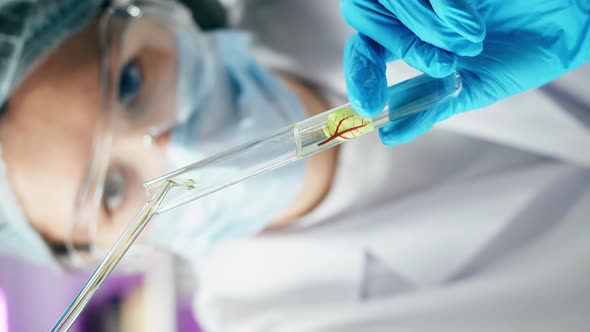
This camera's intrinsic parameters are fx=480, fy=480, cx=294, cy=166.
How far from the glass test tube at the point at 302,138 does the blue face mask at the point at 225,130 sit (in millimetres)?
374

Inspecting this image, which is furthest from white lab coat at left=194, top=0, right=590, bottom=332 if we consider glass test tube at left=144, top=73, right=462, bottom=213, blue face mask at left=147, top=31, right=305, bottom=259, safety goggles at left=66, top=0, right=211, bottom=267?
glass test tube at left=144, top=73, right=462, bottom=213

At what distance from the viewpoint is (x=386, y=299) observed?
1041 mm

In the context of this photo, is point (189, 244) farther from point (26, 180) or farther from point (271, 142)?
point (271, 142)

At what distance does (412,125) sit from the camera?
555mm

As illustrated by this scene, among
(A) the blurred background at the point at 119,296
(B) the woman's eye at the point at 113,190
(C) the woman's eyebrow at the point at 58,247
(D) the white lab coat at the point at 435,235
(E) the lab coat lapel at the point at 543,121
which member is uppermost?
(B) the woman's eye at the point at 113,190

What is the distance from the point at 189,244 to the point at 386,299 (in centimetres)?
44

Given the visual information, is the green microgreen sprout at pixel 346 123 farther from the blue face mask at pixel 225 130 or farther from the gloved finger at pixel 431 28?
the blue face mask at pixel 225 130

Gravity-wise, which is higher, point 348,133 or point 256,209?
point 348,133

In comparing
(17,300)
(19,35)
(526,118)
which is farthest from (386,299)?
(17,300)

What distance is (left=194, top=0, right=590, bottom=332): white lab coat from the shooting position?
906mm

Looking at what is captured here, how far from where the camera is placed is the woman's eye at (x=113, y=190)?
0.99 meters

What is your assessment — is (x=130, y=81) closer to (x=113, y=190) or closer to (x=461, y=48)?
(x=113, y=190)

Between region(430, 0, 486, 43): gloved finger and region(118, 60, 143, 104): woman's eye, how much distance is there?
0.71m

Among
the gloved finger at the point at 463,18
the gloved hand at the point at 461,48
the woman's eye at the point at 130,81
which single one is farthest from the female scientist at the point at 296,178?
the gloved finger at the point at 463,18
